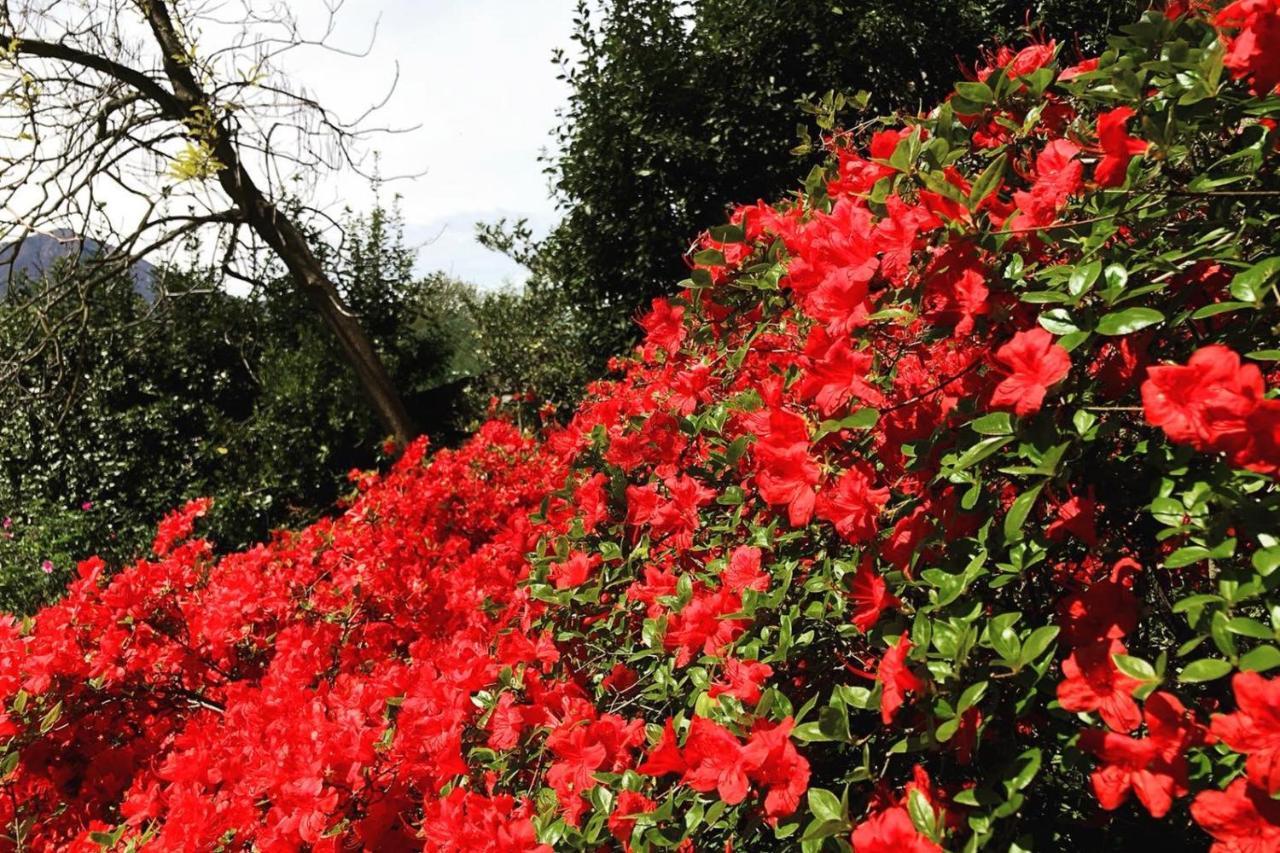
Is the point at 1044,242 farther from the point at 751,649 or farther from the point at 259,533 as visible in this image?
the point at 259,533

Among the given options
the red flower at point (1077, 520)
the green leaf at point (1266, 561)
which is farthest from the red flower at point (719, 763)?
the green leaf at point (1266, 561)

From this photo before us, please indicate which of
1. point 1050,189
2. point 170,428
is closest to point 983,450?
point 1050,189

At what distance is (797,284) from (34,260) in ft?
20.8

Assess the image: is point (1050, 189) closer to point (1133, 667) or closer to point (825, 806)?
Answer: point (1133, 667)

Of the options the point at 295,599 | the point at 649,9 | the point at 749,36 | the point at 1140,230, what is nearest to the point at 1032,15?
the point at 749,36

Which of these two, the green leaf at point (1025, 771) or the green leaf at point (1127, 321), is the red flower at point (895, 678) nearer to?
the green leaf at point (1025, 771)

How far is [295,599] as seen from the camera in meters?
2.79

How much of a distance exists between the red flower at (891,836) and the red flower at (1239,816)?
26 centimetres

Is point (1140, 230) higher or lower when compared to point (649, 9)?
lower

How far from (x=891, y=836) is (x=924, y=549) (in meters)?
0.36

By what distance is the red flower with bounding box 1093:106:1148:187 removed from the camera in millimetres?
1023

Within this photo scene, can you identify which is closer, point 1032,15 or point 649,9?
point 1032,15

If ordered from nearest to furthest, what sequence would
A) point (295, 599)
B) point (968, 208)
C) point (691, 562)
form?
point (968, 208), point (691, 562), point (295, 599)

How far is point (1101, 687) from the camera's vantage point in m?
0.88
